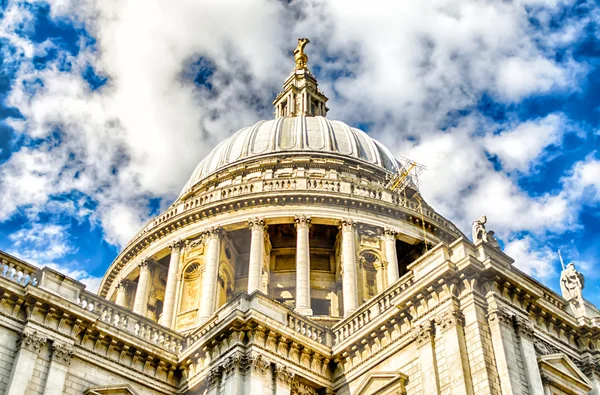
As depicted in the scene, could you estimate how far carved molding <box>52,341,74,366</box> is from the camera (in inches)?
945

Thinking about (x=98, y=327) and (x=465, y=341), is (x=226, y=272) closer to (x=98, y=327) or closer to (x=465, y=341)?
(x=98, y=327)

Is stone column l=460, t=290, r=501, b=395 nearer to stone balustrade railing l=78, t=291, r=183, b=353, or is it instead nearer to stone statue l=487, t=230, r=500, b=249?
stone statue l=487, t=230, r=500, b=249

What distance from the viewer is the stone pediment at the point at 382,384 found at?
24.6 meters

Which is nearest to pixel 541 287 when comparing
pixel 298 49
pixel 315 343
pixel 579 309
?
pixel 579 309

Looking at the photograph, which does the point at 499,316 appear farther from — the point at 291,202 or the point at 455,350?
the point at 291,202

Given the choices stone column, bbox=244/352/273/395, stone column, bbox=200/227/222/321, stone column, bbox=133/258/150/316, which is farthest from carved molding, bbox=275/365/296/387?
stone column, bbox=133/258/150/316

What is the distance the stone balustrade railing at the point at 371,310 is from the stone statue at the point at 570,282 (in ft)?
25.3

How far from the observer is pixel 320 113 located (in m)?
65.8

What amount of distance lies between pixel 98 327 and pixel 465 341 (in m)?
12.3

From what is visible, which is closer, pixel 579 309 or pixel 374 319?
pixel 374 319

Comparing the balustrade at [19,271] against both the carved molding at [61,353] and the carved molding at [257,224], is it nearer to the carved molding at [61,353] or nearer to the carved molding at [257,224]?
the carved molding at [61,353]

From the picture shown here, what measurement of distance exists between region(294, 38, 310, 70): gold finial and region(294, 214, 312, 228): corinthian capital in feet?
89.5

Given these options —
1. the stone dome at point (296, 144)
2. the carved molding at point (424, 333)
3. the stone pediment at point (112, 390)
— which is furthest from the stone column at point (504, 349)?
the stone dome at point (296, 144)

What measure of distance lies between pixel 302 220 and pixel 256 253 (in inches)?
137
